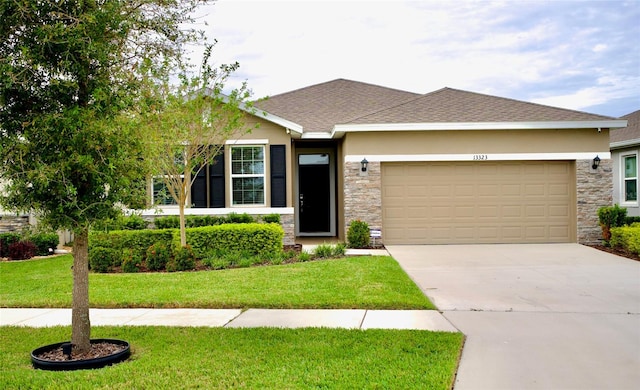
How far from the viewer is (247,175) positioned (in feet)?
50.2

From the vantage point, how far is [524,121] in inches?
567

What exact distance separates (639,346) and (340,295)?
3.85 m

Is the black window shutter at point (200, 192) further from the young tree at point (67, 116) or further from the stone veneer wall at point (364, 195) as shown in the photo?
the young tree at point (67, 116)

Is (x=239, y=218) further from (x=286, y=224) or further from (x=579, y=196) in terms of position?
(x=579, y=196)

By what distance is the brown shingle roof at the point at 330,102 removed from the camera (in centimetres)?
1730

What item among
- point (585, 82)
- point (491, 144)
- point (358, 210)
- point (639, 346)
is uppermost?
point (585, 82)

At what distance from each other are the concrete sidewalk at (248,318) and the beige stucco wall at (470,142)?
26.1ft

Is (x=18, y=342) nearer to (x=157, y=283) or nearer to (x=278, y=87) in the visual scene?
(x=157, y=283)

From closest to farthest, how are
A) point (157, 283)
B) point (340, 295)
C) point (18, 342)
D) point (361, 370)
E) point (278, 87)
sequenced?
point (361, 370), point (18, 342), point (340, 295), point (157, 283), point (278, 87)

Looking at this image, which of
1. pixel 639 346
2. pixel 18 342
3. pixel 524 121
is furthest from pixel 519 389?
pixel 524 121

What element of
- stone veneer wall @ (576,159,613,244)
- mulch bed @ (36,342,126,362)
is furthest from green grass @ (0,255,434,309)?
stone veneer wall @ (576,159,613,244)

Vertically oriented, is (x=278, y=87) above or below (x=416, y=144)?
above

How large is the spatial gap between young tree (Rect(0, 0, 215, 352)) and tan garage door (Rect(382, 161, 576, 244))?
33.2ft

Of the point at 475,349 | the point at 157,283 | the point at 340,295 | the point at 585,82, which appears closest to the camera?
the point at 475,349
